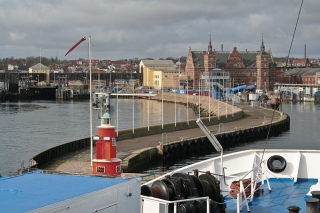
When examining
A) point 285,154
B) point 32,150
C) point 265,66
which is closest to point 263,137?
point 32,150

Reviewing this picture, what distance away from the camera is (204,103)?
379ft

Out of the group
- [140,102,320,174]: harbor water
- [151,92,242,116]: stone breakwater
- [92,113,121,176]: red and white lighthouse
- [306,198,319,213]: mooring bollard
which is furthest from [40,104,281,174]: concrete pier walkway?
[306,198,319,213]: mooring bollard

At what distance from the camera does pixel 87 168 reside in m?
31.1

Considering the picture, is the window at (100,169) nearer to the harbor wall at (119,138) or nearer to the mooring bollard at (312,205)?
the mooring bollard at (312,205)

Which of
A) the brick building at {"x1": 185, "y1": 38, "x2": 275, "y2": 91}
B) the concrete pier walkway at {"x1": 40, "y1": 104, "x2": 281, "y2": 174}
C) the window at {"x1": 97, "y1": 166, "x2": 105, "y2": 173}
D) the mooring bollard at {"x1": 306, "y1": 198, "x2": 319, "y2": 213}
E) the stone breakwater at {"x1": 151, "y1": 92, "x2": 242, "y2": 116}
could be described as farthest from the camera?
the brick building at {"x1": 185, "y1": 38, "x2": 275, "y2": 91}

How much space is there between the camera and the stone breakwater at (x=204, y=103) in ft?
273

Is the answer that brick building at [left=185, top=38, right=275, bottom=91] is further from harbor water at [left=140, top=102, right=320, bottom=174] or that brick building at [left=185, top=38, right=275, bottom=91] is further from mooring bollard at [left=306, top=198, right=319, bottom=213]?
mooring bollard at [left=306, top=198, right=319, bottom=213]

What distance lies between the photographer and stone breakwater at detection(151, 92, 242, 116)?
273 ft

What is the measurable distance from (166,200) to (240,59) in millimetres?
175934

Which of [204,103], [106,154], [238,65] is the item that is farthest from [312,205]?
[238,65]

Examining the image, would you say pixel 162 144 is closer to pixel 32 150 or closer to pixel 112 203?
pixel 32 150

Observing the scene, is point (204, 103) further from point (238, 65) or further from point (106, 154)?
point (106, 154)

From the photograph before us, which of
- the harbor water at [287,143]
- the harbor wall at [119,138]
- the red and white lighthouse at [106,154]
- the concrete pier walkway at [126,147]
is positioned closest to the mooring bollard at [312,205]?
the concrete pier walkway at [126,147]

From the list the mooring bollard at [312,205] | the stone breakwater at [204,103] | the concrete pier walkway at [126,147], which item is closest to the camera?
the mooring bollard at [312,205]
